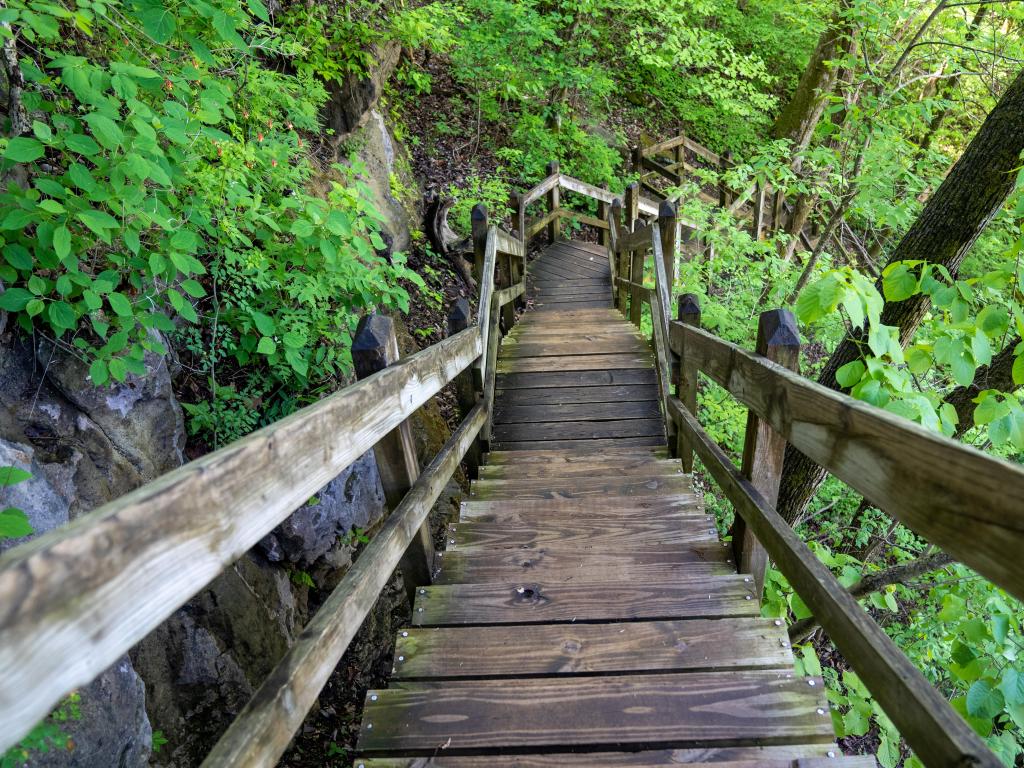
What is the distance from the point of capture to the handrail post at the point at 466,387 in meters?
3.34

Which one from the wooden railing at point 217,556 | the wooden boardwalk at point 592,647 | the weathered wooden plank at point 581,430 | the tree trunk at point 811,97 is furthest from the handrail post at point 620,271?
the wooden railing at point 217,556

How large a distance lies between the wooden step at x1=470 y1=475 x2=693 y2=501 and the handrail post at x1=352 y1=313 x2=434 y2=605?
882 mm

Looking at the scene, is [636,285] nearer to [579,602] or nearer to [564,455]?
[564,455]

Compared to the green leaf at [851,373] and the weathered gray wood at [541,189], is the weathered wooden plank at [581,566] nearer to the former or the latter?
the green leaf at [851,373]

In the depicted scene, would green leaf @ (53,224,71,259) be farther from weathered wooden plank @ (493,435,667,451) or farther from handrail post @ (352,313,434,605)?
weathered wooden plank @ (493,435,667,451)

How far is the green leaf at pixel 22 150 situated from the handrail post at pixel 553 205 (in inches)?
337

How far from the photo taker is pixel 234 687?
2836 millimetres

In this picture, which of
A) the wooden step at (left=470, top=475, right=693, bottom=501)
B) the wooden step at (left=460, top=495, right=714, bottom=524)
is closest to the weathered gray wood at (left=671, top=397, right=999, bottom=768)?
the wooden step at (left=460, top=495, right=714, bottom=524)

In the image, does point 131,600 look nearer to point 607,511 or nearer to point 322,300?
point 607,511

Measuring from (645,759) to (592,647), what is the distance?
416mm

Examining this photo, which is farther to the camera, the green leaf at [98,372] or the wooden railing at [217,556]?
the green leaf at [98,372]

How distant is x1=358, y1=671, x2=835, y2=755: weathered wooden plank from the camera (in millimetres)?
1617

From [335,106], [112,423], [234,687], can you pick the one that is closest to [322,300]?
[112,423]

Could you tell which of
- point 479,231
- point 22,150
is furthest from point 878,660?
point 479,231
